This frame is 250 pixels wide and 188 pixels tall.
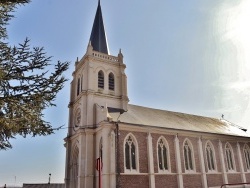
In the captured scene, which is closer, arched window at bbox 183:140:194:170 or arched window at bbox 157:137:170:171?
arched window at bbox 157:137:170:171

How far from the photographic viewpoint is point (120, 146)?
73.6 ft

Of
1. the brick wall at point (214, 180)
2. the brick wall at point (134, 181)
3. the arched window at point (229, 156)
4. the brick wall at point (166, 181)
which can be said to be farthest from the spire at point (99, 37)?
the arched window at point (229, 156)

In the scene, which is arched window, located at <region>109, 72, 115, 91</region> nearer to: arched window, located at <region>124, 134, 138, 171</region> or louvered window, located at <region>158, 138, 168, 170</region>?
arched window, located at <region>124, 134, 138, 171</region>

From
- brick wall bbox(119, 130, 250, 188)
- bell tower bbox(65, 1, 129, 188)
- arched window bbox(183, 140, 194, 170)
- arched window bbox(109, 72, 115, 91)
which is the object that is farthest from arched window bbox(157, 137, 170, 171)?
arched window bbox(109, 72, 115, 91)

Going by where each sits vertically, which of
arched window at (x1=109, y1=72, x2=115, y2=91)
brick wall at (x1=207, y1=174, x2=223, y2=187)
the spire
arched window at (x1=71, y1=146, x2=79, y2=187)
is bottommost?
brick wall at (x1=207, y1=174, x2=223, y2=187)

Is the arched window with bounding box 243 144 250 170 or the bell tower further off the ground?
the bell tower

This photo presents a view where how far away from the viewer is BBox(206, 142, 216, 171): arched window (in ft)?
92.0

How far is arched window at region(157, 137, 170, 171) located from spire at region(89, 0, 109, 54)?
13724 mm

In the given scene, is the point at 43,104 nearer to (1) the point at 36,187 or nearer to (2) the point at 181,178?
(2) the point at 181,178

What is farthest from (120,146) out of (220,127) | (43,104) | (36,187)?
(36,187)

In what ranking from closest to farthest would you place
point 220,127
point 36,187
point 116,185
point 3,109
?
point 3,109
point 116,185
point 220,127
point 36,187

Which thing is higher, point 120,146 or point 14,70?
point 14,70

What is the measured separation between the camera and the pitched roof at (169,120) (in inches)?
1006

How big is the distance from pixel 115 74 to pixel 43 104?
69.8 feet
